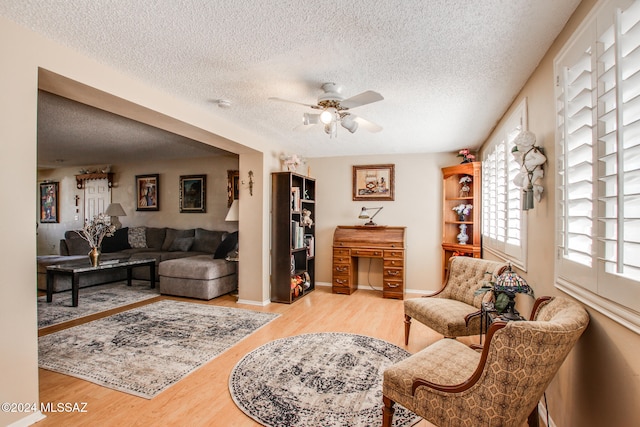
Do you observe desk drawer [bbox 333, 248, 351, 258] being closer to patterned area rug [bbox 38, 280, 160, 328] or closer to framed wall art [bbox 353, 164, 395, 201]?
framed wall art [bbox 353, 164, 395, 201]

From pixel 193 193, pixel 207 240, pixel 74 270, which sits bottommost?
pixel 74 270

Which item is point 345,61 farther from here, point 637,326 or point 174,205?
point 174,205

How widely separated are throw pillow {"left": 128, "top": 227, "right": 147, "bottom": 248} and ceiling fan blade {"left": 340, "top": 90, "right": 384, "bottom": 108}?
5.85m

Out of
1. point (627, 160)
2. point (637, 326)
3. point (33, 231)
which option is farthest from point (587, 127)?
point (33, 231)

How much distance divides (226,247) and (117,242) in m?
2.84

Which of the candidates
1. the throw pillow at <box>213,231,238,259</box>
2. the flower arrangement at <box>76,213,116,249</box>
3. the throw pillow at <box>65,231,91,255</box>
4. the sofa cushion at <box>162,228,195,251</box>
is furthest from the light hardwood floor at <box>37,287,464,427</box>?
the throw pillow at <box>65,231,91,255</box>

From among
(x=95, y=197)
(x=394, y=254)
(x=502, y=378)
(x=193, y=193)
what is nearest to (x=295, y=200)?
(x=394, y=254)

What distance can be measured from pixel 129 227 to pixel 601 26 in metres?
7.87

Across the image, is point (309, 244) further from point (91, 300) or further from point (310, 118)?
point (91, 300)

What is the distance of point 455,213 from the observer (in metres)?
5.16

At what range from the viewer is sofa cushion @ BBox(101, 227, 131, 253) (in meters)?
6.41

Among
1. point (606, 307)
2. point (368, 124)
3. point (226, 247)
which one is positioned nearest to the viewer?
point (606, 307)

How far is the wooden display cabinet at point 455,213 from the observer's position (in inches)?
176

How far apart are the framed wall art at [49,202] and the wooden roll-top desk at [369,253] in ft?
23.8
